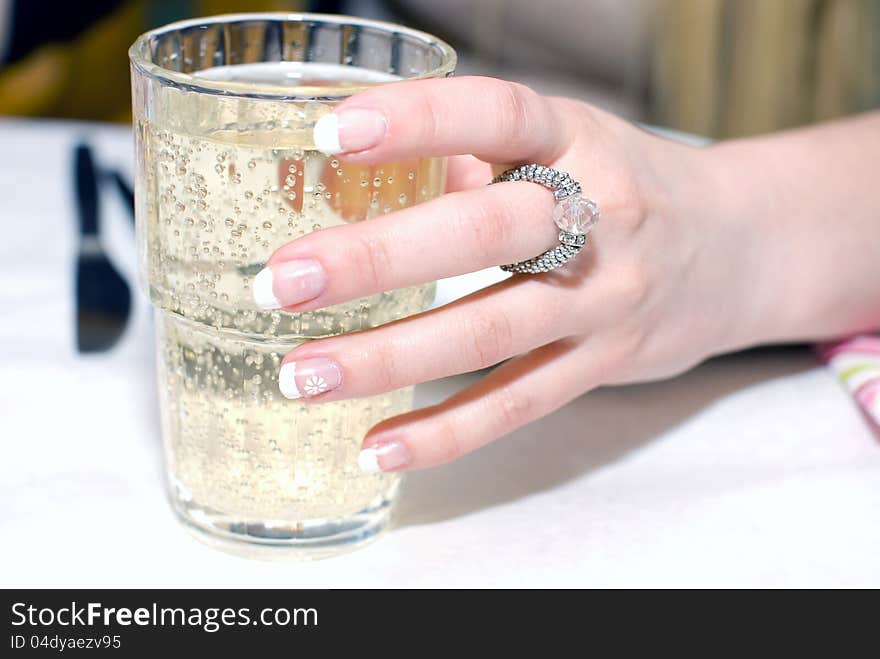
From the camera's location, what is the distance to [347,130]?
393 mm

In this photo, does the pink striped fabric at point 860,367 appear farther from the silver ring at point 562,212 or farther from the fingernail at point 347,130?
the fingernail at point 347,130

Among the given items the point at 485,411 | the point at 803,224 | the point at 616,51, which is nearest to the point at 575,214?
→ the point at 485,411

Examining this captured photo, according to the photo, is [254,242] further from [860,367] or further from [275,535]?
[860,367]

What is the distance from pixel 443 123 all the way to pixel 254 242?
9 centimetres

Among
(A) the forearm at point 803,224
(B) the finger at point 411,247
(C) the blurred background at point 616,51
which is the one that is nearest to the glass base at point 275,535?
(B) the finger at point 411,247

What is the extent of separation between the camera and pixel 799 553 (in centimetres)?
49

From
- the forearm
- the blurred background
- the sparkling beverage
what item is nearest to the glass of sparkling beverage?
the sparkling beverage

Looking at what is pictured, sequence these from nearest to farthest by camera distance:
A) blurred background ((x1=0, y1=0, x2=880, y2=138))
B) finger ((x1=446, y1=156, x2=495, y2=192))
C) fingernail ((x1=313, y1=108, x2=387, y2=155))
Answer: fingernail ((x1=313, y1=108, x2=387, y2=155)) → finger ((x1=446, y1=156, x2=495, y2=192)) → blurred background ((x1=0, y1=0, x2=880, y2=138))

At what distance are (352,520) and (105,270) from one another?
0.33m

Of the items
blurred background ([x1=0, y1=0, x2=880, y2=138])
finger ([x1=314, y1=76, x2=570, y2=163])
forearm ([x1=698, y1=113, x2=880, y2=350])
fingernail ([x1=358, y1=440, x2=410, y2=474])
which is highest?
finger ([x1=314, y1=76, x2=570, y2=163])

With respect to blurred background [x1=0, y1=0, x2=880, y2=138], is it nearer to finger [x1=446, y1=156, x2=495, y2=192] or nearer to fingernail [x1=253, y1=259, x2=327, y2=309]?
finger [x1=446, y1=156, x2=495, y2=192]

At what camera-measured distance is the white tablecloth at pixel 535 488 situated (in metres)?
0.46

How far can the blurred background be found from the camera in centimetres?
135

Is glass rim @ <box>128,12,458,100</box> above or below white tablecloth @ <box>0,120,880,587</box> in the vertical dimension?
above
